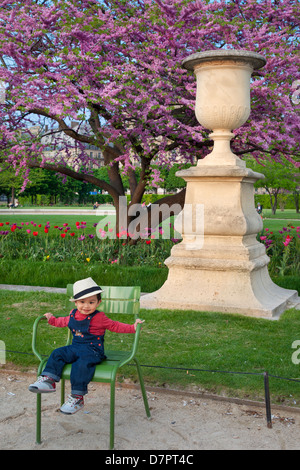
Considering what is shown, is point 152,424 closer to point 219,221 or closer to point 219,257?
point 219,257

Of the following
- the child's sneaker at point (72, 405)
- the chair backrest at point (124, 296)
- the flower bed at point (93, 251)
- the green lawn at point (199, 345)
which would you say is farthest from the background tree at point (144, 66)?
the child's sneaker at point (72, 405)

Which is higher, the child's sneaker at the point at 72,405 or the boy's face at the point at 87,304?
the boy's face at the point at 87,304

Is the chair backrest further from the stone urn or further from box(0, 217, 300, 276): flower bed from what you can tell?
box(0, 217, 300, 276): flower bed

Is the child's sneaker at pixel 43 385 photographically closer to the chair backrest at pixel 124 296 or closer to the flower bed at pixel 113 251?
the chair backrest at pixel 124 296

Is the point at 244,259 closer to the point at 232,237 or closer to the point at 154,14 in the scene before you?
the point at 232,237

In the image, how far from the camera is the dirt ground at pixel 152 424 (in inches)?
135

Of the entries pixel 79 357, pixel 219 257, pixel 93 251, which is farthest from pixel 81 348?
pixel 93 251

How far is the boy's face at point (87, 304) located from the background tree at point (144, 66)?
679 cm

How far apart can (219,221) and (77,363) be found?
3636 millimetres

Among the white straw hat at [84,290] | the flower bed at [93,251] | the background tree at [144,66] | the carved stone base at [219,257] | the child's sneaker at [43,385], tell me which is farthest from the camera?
the flower bed at [93,251]

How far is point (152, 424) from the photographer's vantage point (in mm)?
3738

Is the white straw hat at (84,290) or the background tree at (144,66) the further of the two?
the background tree at (144,66)
